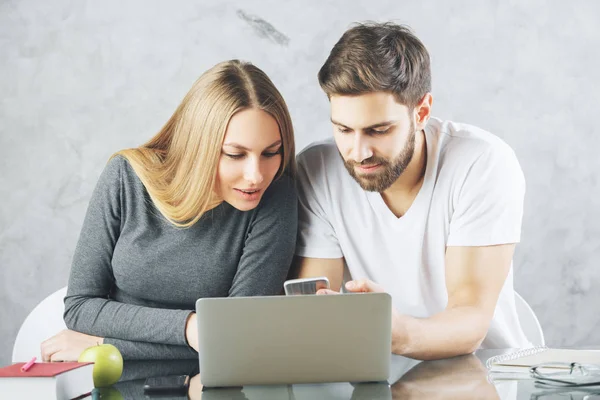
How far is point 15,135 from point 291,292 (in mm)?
2281

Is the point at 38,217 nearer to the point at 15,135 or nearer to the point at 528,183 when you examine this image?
the point at 15,135

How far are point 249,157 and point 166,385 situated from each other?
0.66 meters

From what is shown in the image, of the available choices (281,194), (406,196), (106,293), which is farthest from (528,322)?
(106,293)

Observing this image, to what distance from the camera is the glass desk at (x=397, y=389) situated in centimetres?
121

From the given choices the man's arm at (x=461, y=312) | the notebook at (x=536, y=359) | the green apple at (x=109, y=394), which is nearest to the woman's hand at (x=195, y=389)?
the green apple at (x=109, y=394)

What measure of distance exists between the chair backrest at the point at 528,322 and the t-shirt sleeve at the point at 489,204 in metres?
0.20

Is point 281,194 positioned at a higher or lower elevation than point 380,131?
lower

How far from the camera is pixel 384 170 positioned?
6.20 ft

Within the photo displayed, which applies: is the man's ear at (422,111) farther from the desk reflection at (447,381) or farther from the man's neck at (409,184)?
the desk reflection at (447,381)

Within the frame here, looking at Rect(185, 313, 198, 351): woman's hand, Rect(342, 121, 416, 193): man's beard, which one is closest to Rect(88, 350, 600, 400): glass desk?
Rect(185, 313, 198, 351): woman's hand

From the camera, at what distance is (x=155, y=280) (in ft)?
6.19

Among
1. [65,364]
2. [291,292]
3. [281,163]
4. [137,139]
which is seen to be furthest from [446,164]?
[137,139]

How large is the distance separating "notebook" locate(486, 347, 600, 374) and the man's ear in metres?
0.65

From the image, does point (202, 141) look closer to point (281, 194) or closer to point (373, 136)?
point (281, 194)
